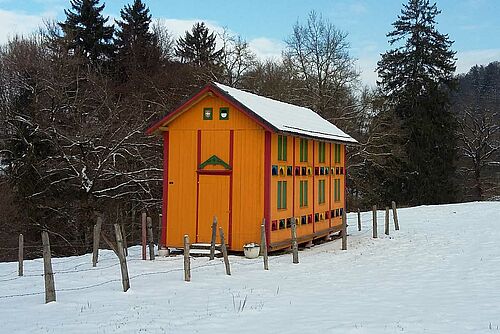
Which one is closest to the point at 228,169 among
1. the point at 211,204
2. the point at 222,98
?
the point at 211,204

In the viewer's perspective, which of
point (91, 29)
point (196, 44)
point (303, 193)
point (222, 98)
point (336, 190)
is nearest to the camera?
point (222, 98)

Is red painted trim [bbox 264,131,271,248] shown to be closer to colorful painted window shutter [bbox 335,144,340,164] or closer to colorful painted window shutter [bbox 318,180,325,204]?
colorful painted window shutter [bbox 318,180,325,204]

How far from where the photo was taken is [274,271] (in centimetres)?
1550

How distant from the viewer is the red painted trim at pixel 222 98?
1781cm

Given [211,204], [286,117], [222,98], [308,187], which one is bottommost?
[211,204]

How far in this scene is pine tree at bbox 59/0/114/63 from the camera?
4094cm

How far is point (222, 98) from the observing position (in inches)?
730

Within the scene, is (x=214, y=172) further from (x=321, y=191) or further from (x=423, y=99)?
(x=423, y=99)

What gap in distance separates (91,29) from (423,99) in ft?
80.3

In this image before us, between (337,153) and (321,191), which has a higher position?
(337,153)

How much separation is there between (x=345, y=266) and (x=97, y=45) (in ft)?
99.4

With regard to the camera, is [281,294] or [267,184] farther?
[267,184]

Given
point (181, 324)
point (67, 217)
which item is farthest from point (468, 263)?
point (67, 217)

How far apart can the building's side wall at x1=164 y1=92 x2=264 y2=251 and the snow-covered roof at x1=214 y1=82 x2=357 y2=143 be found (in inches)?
20.6
